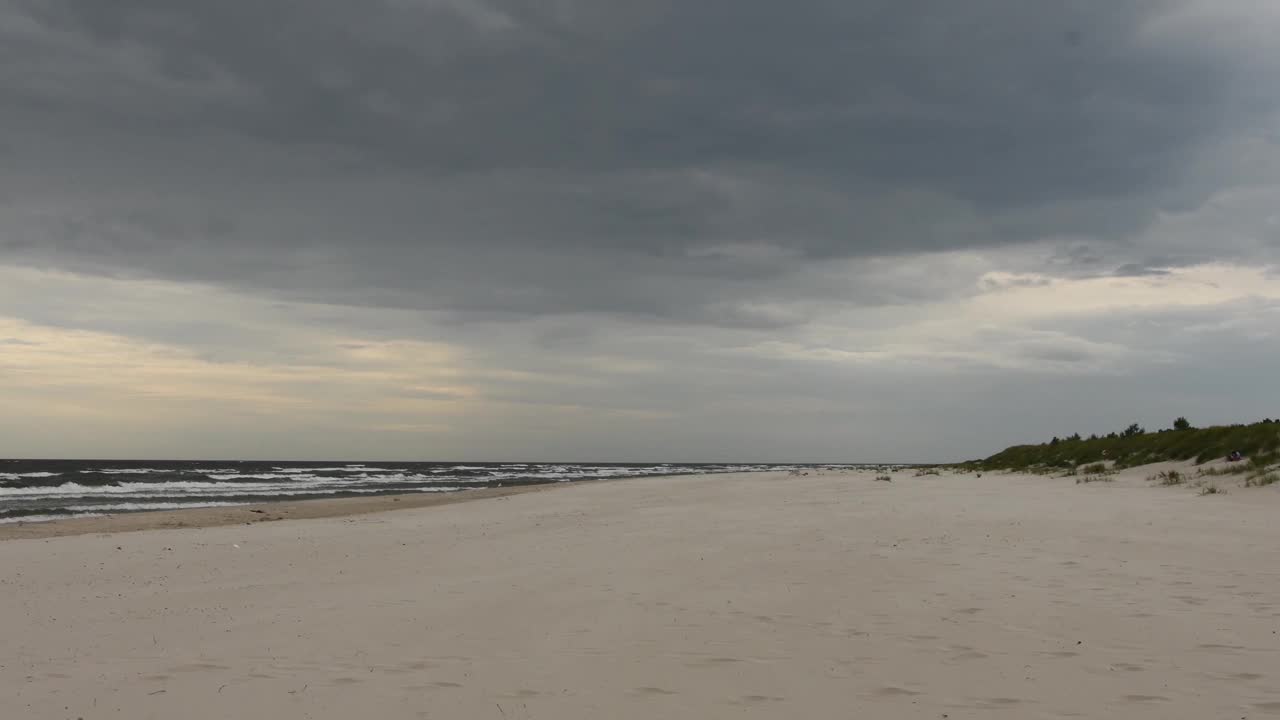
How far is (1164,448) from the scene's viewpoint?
93.3 feet

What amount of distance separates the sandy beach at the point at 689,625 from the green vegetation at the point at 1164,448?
10.9 m

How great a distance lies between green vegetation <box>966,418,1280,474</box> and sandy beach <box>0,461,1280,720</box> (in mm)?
10919

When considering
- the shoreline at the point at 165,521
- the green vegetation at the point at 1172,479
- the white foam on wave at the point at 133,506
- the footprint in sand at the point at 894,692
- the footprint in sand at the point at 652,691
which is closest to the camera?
the footprint in sand at the point at 894,692

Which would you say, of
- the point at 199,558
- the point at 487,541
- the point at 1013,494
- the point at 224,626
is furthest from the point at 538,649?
the point at 1013,494

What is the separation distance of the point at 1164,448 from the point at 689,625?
27.3m

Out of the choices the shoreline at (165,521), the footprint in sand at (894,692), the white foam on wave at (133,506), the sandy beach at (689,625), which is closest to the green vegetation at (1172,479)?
the sandy beach at (689,625)

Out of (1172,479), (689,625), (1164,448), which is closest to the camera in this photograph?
(689,625)

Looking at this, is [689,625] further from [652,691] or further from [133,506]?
[133,506]

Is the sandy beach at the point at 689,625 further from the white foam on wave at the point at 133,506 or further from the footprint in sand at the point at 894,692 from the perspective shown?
the white foam on wave at the point at 133,506

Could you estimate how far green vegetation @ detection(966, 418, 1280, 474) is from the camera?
76.0 ft

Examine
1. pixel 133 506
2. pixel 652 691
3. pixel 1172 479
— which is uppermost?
pixel 1172 479

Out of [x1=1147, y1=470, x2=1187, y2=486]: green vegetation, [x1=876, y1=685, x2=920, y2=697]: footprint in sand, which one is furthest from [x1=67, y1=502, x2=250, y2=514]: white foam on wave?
[x1=876, y1=685, x2=920, y2=697]: footprint in sand

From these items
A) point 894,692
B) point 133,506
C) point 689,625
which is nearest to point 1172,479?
point 689,625

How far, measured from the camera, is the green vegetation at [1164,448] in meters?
23.2
